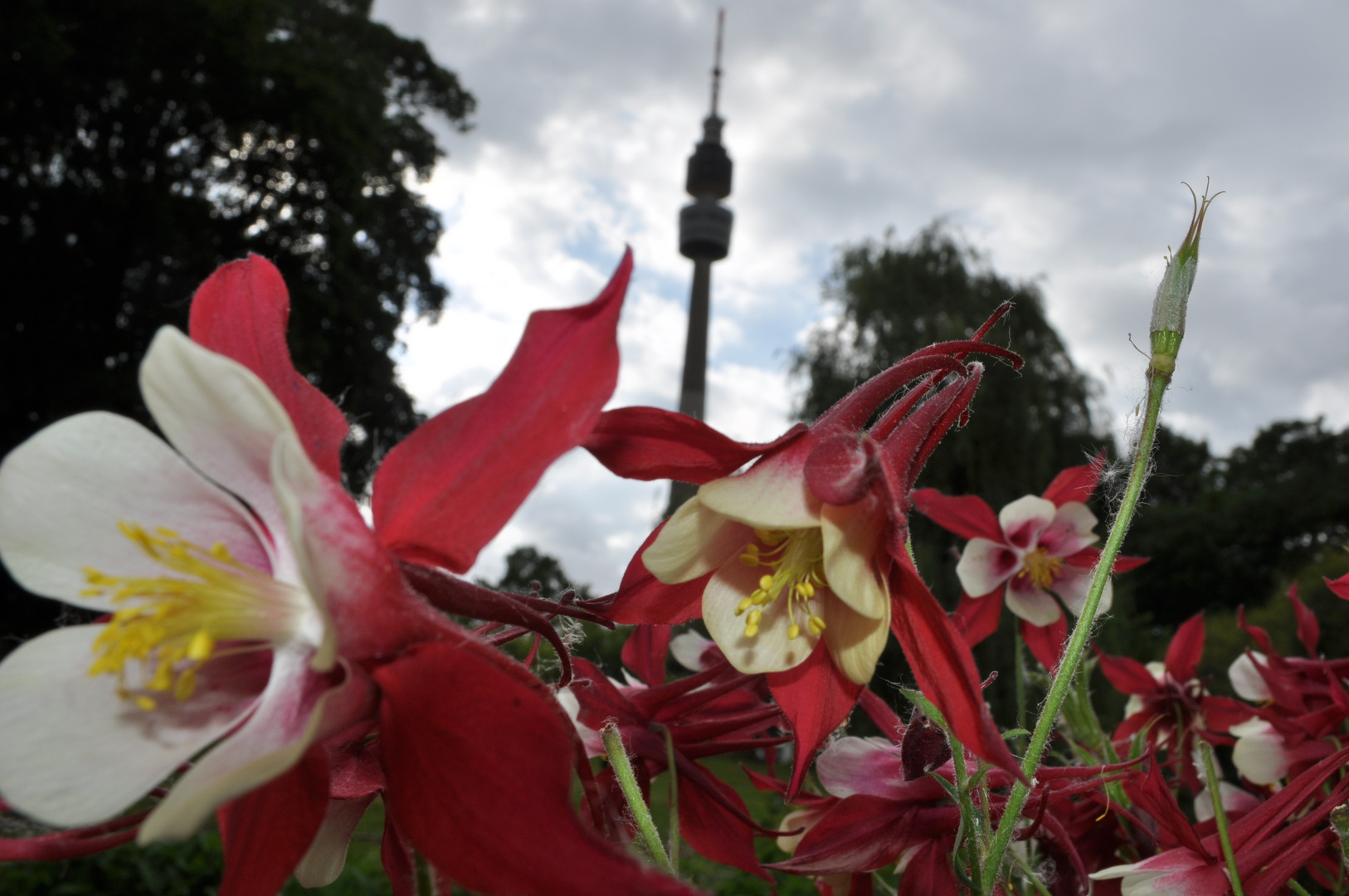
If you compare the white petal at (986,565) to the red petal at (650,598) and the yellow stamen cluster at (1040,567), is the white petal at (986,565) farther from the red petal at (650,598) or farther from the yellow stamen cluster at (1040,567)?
the red petal at (650,598)

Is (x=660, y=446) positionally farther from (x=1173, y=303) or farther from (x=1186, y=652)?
(x=1186, y=652)

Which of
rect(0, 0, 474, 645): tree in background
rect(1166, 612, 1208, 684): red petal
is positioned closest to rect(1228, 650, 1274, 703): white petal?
rect(1166, 612, 1208, 684): red petal

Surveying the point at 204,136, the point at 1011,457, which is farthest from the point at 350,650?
the point at 204,136

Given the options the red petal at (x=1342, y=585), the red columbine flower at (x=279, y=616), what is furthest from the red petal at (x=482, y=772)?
the red petal at (x=1342, y=585)

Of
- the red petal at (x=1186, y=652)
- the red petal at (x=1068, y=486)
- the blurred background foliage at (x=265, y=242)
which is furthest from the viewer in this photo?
the blurred background foliage at (x=265, y=242)

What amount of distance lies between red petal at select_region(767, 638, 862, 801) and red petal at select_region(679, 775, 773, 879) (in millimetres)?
207

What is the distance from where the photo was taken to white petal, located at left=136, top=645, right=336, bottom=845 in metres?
0.28

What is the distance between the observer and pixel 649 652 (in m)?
0.84

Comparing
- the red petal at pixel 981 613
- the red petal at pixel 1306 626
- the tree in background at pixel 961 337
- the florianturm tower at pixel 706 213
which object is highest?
the florianturm tower at pixel 706 213

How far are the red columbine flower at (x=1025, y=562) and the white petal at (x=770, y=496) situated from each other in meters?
0.58

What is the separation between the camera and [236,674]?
0.39 meters

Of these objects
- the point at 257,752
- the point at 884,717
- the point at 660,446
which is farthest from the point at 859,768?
the point at 257,752

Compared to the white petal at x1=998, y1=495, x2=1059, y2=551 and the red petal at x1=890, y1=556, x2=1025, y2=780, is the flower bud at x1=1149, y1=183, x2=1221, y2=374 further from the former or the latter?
the white petal at x1=998, y1=495, x2=1059, y2=551

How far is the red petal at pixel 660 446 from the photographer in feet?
1.43
